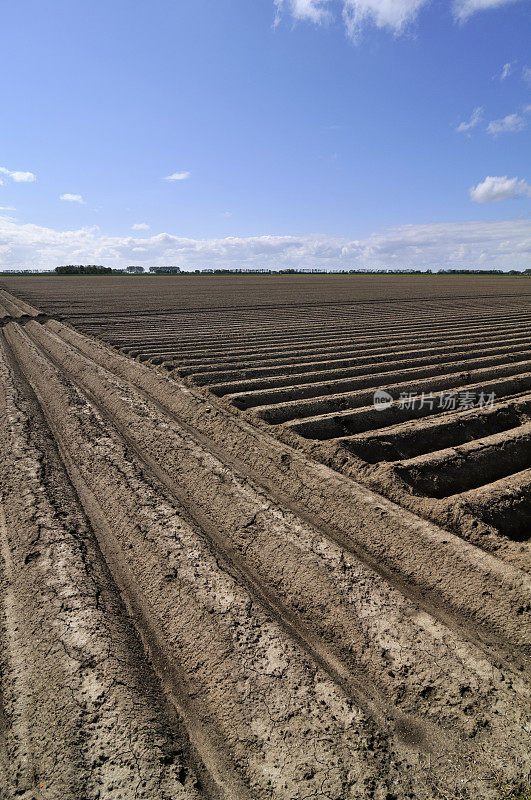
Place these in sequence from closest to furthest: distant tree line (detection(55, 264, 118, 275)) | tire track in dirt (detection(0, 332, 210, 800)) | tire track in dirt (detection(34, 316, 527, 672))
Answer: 1. tire track in dirt (detection(0, 332, 210, 800))
2. tire track in dirt (detection(34, 316, 527, 672))
3. distant tree line (detection(55, 264, 118, 275))

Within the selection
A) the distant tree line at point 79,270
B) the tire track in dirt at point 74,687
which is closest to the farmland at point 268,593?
the tire track in dirt at point 74,687

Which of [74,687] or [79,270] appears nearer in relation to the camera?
[74,687]

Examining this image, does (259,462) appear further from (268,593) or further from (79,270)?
(79,270)

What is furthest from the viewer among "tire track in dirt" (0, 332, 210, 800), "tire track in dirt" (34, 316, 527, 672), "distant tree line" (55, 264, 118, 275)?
"distant tree line" (55, 264, 118, 275)

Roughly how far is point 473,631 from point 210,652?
128 cm

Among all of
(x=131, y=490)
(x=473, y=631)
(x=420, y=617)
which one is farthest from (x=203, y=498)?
(x=473, y=631)

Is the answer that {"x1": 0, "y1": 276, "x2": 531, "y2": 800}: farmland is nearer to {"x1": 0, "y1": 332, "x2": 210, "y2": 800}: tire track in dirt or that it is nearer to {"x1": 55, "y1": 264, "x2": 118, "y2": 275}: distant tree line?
{"x1": 0, "y1": 332, "x2": 210, "y2": 800}: tire track in dirt

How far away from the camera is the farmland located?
166cm

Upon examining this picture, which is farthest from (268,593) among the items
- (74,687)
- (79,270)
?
(79,270)

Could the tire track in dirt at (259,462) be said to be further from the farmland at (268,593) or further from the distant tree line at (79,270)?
the distant tree line at (79,270)

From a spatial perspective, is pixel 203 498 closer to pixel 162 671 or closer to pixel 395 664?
pixel 162 671

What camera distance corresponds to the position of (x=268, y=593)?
2.49 m

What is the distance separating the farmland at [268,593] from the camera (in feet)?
5.45

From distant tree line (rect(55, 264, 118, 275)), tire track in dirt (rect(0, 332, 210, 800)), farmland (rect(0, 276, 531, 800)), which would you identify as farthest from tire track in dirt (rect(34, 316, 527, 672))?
distant tree line (rect(55, 264, 118, 275))
